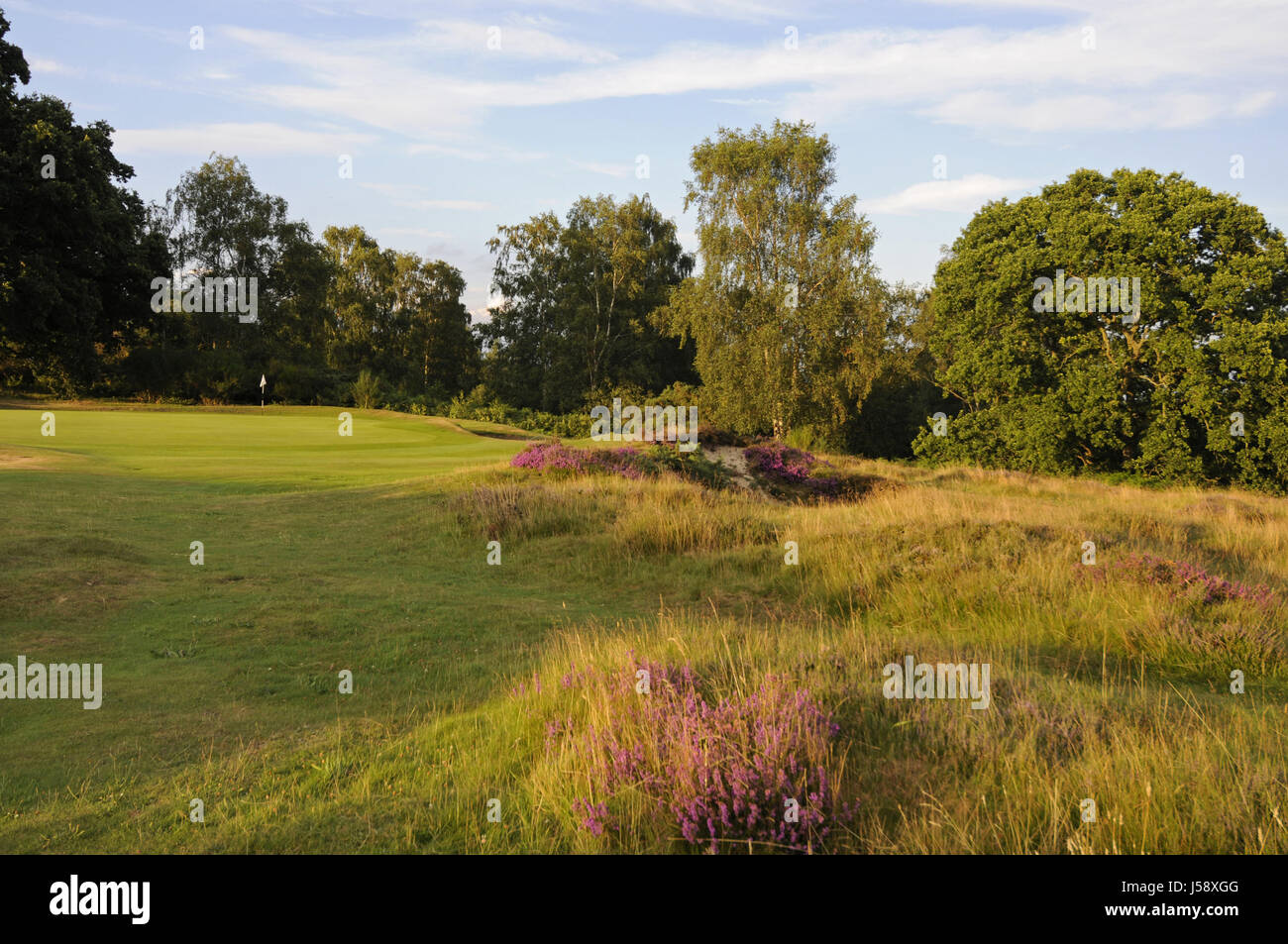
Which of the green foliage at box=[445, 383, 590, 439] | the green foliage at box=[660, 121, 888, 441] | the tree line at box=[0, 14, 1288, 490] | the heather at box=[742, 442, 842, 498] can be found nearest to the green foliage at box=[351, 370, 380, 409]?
the tree line at box=[0, 14, 1288, 490]

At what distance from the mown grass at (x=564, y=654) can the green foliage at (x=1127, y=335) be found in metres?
19.0

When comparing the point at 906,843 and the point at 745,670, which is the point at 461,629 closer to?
the point at 745,670

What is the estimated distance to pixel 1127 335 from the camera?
35656mm

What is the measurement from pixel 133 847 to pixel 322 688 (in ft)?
10.5

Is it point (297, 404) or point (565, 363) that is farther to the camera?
point (565, 363)

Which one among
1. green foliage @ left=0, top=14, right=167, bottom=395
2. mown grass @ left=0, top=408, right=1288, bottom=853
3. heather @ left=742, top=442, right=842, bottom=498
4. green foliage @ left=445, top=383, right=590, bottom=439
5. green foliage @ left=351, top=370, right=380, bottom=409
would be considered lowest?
mown grass @ left=0, top=408, right=1288, bottom=853

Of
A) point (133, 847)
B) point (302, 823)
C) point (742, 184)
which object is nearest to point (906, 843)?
point (302, 823)

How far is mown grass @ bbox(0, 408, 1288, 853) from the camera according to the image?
13.3 ft

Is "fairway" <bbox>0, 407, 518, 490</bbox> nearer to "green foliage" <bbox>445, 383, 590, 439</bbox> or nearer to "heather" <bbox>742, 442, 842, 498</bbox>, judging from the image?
"heather" <bbox>742, 442, 842, 498</bbox>

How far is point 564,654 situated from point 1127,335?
122 ft

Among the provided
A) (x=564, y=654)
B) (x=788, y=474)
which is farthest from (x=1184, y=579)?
(x=788, y=474)

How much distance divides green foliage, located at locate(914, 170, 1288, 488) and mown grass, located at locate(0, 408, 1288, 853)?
19.0 metres

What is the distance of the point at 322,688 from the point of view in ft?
23.7

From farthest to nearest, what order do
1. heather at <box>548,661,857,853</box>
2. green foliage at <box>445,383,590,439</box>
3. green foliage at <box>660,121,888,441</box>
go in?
green foliage at <box>445,383,590,439</box> < green foliage at <box>660,121,888,441</box> < heather at <box>548,661,857,853</box>
